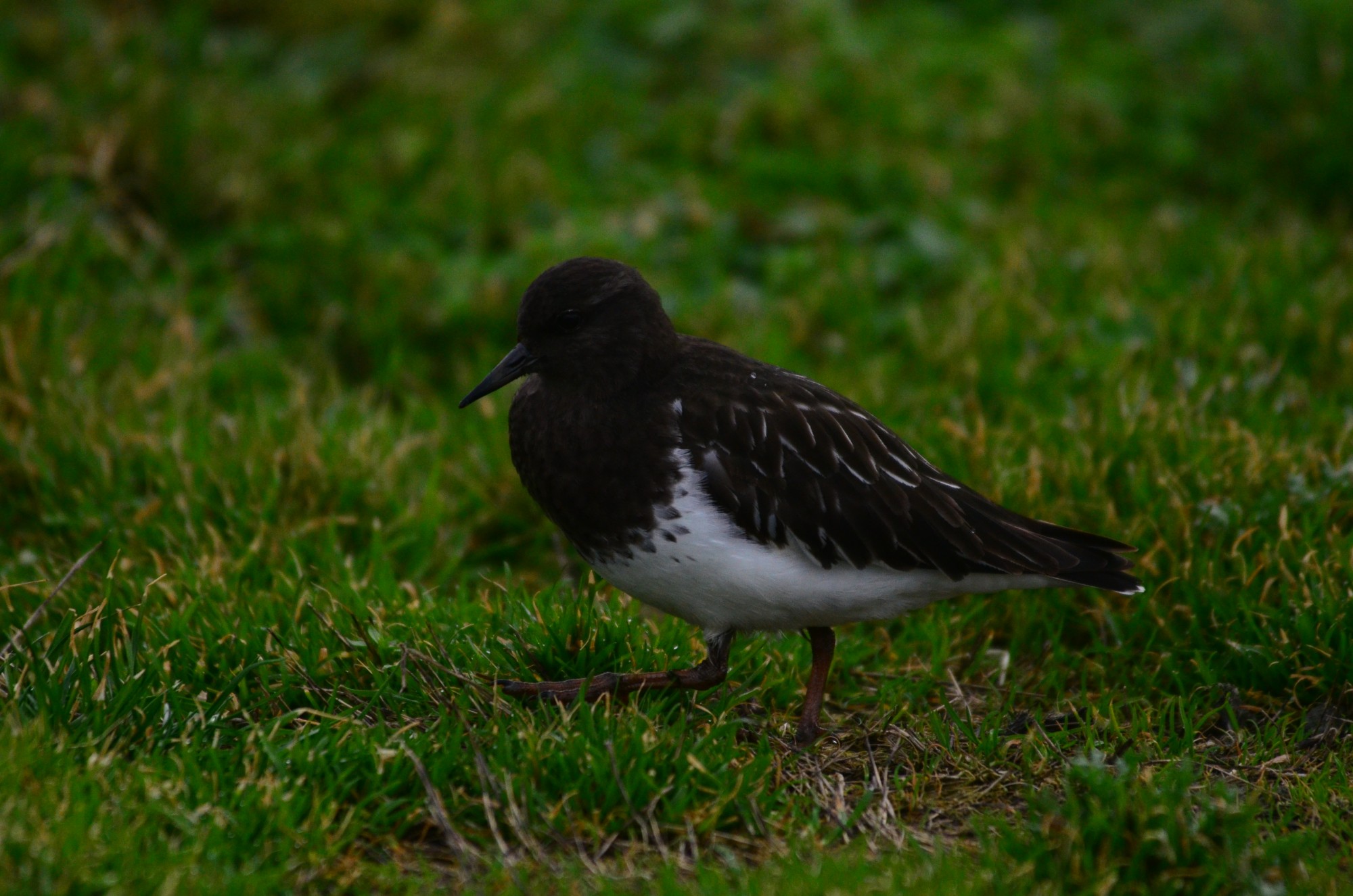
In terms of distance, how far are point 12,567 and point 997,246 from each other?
5.44 metres

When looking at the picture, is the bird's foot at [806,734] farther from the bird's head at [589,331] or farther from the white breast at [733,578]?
the bird's head at [589,331]

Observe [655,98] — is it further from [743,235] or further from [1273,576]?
[1273,576]

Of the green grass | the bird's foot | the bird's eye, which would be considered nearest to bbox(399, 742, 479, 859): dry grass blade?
the green grass

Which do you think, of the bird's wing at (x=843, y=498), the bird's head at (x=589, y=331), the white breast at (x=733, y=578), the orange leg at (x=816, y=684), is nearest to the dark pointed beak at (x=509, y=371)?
the bird's head at (x=589, y=331)

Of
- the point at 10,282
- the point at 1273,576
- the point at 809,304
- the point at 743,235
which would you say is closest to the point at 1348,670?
the point at 1273,576

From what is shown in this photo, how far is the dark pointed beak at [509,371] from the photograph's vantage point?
4.84 m

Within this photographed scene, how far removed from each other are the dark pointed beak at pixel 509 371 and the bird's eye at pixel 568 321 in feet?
0.47

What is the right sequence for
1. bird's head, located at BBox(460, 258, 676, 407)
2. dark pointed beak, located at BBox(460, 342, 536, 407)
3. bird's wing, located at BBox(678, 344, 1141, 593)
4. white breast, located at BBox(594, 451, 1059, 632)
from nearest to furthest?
white breast, located at BBox(594, 451, 1059, 632) → bird's wing, located at BBox(678, 344, 1141, 593) → bird's head, located at BBox(460, 258, 676, 407) → dark pointed beak, located at BBox(460, 342, 536, 407)

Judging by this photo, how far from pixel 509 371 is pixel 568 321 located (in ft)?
0.89

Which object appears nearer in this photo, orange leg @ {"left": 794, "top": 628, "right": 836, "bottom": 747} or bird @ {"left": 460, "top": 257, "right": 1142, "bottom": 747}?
bird @ {"left": 460, "top": 257, "right": 1142, "bottom": 747}

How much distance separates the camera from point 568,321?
15.8ft

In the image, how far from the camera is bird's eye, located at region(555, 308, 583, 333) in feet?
15.7

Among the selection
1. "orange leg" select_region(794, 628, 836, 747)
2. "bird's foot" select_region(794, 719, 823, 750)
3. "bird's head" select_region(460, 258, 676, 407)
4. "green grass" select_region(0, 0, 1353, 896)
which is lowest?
"bird's foot" select_region(794, 719, 823, 750)

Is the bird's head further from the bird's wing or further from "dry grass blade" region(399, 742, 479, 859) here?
"dry grass blade" region(399, 742, 479, 859)
